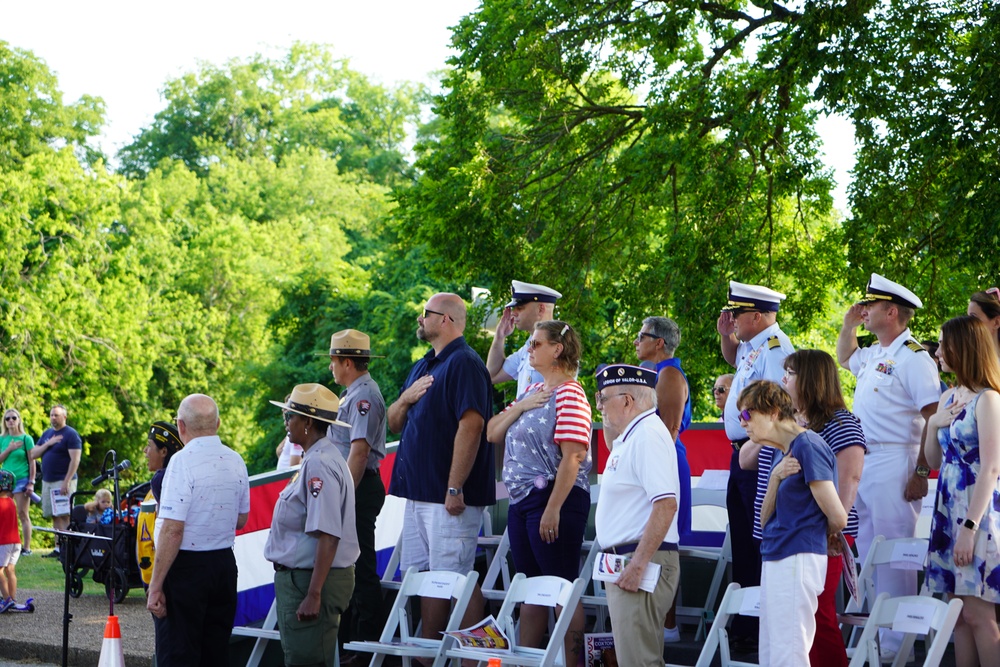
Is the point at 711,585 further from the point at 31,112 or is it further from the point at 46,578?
the point at 31,112

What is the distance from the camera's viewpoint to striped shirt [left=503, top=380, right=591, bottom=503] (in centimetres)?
587

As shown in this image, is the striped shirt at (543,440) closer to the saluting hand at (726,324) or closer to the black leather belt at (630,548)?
the black leather belt at (630,548)

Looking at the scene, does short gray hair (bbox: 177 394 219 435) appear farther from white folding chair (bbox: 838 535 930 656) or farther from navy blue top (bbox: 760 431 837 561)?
white folding chair (bbox: 838 535 930 656)

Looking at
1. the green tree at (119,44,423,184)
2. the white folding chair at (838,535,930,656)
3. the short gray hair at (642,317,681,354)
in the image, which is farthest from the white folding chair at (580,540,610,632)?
the green tree at (119,44,423,184)

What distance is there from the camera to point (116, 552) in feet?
30.0

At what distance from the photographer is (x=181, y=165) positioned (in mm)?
49125

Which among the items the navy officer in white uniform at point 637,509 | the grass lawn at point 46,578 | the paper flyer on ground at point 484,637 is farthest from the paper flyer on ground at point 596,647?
the grass lawn at point 46,578

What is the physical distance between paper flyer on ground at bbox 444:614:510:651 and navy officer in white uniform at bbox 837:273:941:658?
1.86 metres

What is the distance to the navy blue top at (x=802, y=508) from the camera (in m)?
4.89

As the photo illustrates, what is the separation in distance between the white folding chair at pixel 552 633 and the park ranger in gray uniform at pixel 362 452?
1.27m

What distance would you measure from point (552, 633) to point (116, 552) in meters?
4.63

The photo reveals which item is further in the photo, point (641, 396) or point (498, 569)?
point (498, 569)

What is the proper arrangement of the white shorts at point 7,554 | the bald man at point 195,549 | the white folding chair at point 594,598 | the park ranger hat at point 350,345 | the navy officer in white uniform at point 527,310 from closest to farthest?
the bald man at point 195,549 → the white folding chair at point 594,598 → the park ranger hat at point 350,345 → the navy officer in white uniform at point 527,310 → the white shorts at point 7,554

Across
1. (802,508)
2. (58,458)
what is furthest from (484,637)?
(58,458)
